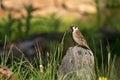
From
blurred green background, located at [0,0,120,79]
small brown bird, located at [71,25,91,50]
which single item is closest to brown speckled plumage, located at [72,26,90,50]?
small brown bird, located at [71,25,91,50]

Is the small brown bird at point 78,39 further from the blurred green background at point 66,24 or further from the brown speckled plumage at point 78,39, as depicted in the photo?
the blurred green background at point 66,24

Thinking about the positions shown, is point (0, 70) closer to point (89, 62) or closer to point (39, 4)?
point (89, 62)

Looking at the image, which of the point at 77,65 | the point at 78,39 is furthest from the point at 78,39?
the point at 77,65

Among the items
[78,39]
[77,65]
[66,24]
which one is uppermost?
[78,39]

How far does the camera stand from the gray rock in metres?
4.86

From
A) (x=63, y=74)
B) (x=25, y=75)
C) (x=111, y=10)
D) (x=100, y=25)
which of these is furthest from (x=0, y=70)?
(x=111, y=10)

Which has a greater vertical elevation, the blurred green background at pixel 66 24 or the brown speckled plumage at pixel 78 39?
the brown speckled plumage at pixel 78 39

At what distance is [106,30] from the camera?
37.7 ft

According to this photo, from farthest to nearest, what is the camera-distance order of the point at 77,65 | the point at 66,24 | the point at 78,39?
the point at 66,24
the point at 78,39
the point at 77,65

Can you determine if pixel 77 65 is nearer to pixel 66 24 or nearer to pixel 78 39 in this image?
pixel 78 39

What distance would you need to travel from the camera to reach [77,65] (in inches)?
193

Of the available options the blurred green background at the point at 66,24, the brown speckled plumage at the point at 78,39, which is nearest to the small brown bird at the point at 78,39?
the brown speckled plumage at the point at 78,39

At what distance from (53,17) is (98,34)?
3.91 feet

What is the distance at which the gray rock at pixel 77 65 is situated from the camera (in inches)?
191
